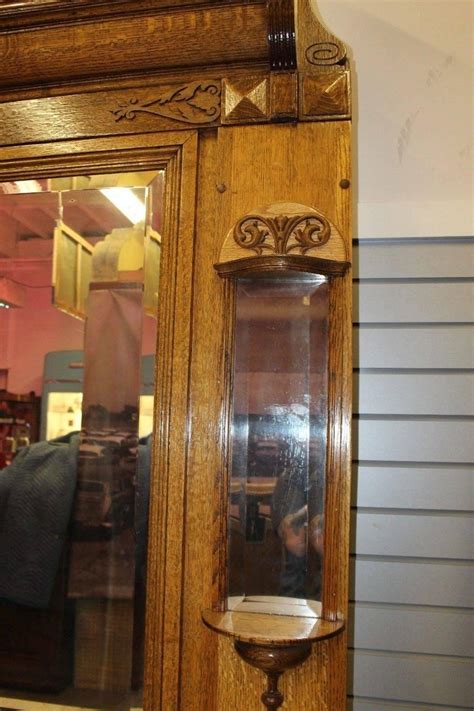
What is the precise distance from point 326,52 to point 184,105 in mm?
365

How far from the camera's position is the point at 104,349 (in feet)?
5.08

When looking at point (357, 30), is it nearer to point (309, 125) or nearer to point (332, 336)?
point (309, 125)

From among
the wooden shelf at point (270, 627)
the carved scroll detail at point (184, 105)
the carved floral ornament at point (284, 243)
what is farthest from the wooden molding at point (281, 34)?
Answer: the wooden shelf at point (270, 627)

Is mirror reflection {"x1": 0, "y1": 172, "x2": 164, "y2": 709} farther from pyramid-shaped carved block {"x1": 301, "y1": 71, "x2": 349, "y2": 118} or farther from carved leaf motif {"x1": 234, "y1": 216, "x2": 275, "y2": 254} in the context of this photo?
pyramid-shaped carved block {"x1": 301, "y1": 71, "x2": 349, "y2": 118}

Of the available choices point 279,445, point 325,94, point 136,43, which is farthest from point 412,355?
point 136,43

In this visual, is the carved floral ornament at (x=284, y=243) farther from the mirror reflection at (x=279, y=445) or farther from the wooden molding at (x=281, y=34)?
the wooden molding at (x=281, y=34)

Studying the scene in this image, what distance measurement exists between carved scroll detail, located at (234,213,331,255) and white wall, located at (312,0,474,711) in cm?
66

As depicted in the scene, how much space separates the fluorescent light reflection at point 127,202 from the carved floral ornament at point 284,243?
273 mm

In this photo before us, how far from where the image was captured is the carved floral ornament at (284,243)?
1366 mm

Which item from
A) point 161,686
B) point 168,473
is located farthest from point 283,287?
point 161,686

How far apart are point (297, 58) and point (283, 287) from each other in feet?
1.75

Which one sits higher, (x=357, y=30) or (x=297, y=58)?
(x=357, y=30)

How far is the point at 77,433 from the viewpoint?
1.55m

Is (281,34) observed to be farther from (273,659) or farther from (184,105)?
(273,659)
